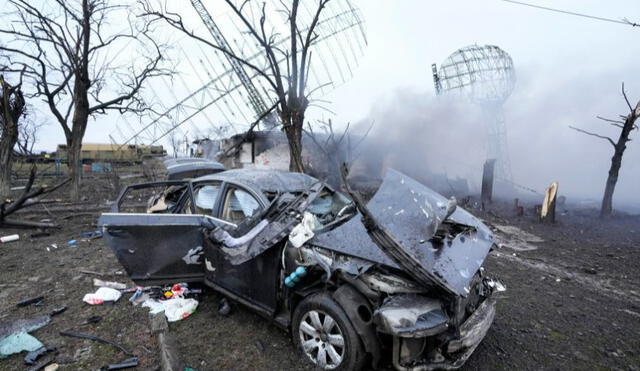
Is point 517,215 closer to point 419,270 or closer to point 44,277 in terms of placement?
point 419,270

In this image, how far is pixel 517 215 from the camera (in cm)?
1020

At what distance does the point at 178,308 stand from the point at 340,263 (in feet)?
7.18

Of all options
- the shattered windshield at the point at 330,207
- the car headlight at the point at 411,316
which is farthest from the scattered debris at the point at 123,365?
the car headlight at the point at 411,316

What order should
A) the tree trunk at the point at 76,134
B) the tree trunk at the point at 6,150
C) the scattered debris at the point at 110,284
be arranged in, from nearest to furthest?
the scattered debris at the point at 110,284, the tree trunk at the point at 6,150, the tree trunk at the point at 76,134

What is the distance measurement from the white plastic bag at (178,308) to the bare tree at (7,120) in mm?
11524

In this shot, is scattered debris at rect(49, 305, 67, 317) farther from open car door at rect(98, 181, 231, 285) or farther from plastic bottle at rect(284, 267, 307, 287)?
plastic bottle at rect(284, 267, 307, 287)

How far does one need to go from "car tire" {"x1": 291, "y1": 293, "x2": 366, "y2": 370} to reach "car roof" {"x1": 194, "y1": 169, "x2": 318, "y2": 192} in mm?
1459

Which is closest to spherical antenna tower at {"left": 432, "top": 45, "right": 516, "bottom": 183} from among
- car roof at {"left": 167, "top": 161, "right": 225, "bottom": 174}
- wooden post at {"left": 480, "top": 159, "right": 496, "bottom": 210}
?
wooden post at {"left": 480, "top": 159, "right": 496, "bottom": 210}

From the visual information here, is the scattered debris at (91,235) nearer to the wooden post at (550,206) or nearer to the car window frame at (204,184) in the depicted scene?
the car window frame at (204,184)

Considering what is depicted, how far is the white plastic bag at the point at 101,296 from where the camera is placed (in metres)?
3.92

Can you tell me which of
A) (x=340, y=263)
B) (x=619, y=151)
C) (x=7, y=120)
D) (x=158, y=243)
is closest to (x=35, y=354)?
(x=158, y=243)

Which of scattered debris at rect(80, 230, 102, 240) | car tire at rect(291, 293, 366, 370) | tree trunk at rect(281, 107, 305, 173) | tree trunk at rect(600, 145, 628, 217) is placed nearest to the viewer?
car tire at rect(291, 293, 366, 370)

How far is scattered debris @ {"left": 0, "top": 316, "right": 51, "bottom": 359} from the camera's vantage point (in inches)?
115

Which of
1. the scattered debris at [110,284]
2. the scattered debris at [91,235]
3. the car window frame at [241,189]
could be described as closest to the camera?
the car window frame at [241,189]
